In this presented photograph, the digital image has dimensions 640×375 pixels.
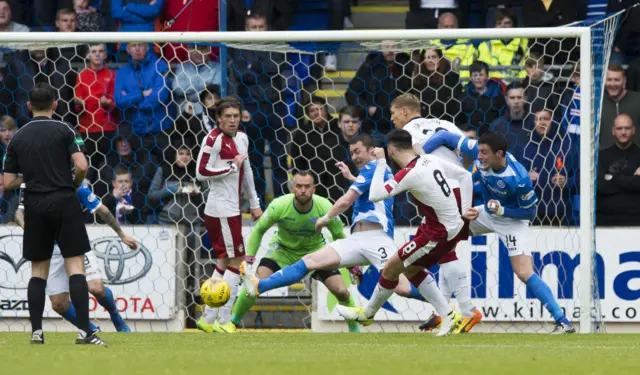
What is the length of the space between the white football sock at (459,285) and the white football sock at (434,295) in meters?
0.62

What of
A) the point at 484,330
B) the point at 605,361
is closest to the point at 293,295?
the point at 484,330

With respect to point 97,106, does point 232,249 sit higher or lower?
lower

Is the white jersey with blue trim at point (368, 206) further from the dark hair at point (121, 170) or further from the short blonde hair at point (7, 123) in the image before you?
the short blonde hair at point (7, 123)

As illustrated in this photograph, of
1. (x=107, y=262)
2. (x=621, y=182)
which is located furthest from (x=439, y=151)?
(x=107, y=262)

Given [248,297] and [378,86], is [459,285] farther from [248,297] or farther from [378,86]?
[378,86]

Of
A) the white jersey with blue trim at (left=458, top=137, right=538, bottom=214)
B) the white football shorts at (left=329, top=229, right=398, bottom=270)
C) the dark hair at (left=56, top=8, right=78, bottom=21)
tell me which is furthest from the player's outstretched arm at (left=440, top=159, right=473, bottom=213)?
the dark hair at (left=56, top=8, right=78, bottom=21)

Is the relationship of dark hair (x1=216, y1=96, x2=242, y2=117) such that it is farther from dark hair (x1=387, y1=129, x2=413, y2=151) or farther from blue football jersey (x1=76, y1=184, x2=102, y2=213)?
dark hair (x1=387, y1=129, x2=413, y2=151)

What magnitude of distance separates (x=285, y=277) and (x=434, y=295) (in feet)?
4.39

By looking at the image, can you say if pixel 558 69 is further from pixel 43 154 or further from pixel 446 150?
pixel 43 154

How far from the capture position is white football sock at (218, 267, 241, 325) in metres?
12.3

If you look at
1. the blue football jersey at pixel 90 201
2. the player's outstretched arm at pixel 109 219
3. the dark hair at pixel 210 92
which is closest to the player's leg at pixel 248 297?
the player's outstretched arm at pixel 109 219

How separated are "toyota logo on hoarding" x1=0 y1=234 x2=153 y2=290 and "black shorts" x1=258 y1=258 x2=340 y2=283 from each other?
4.77 ft

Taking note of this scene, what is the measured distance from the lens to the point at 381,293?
1077 centimetres

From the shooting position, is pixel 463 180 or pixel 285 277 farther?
pixel 285 277
